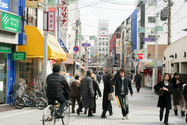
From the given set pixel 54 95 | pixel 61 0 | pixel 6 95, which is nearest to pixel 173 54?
pixel 61 0

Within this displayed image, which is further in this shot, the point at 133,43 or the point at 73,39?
the point at 133,43

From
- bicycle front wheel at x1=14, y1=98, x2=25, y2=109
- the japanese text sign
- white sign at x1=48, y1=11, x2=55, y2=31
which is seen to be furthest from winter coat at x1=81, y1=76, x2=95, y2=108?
the japanese text sign

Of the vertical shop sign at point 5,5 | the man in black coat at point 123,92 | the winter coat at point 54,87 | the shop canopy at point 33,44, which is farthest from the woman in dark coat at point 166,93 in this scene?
the vertical shop sign at point 5,5

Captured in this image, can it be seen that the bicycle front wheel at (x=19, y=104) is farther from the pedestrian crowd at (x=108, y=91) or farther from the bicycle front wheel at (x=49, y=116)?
the bicycle front wheel at (x=49, y=116)

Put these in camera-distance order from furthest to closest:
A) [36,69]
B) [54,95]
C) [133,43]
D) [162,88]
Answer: [133,43] → [36,69] → [162,88] → [54,95]

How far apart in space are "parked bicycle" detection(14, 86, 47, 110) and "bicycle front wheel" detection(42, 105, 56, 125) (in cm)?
529

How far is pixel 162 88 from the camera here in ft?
27.5

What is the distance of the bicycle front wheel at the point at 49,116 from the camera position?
641 cm

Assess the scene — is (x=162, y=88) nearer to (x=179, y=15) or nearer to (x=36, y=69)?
(x=36, y=69)

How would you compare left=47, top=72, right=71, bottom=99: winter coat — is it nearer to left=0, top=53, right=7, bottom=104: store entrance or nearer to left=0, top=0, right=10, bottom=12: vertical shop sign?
left=0, top=53, right=7, bottom=104: store entrance

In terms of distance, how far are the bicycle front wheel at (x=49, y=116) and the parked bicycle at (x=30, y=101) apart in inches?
208

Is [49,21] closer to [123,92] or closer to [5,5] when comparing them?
[5,5]

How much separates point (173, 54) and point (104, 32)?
144130 mm

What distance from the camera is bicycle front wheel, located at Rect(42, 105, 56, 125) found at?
6.41 m
